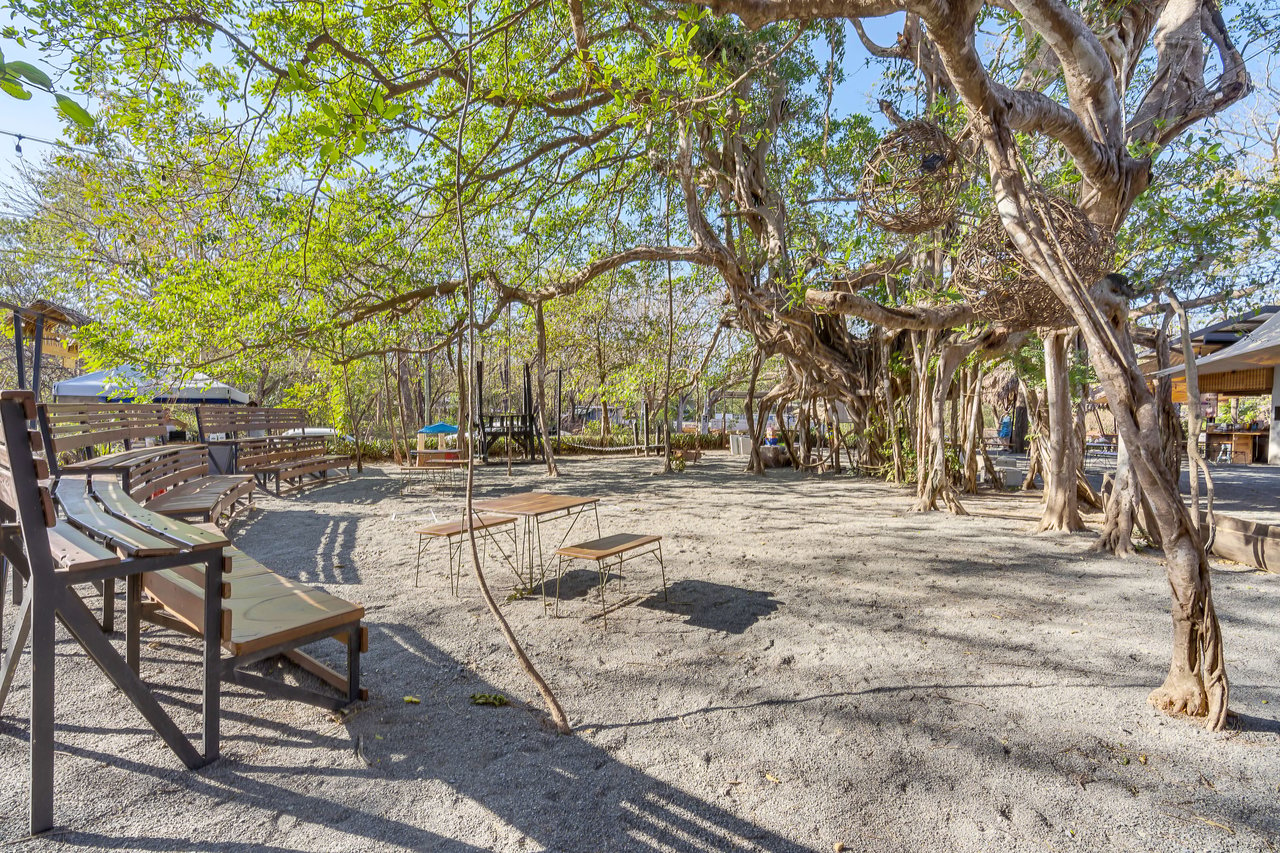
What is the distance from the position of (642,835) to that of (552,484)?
9.30 m

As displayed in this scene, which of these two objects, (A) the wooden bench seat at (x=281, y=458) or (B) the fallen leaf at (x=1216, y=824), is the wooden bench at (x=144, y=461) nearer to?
(A) the wooden bench seat at (x=281, y=458)

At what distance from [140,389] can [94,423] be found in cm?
356

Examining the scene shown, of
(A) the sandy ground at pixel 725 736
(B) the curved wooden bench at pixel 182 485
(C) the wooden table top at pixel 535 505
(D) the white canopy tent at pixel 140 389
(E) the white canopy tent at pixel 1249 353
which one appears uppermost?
(D) the white canopy tent at pixel 140 389

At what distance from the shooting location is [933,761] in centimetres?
232

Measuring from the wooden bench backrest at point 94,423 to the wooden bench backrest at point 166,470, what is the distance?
23 cm

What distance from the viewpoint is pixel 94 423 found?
3945mm

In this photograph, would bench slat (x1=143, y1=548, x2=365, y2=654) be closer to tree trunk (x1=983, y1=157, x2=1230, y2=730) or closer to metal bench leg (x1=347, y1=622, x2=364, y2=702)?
metal bench leg (x1=347, y1=622, x2=364, y2=702)

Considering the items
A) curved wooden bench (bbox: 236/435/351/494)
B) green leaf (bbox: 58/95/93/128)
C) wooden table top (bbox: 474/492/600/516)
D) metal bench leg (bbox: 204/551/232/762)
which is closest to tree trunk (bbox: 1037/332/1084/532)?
wooden table top (bbox: 474/492/600/516)

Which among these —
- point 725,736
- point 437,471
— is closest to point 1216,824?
point 725,736

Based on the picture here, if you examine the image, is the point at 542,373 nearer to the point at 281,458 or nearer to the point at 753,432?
the point at 281,458

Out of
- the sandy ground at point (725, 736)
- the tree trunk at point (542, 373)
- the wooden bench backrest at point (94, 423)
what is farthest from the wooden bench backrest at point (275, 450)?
the sandy ground at point (725, 736)

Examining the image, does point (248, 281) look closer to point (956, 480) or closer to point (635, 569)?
point (635, 569)

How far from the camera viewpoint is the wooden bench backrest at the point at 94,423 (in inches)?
123

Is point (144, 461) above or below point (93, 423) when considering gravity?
below
